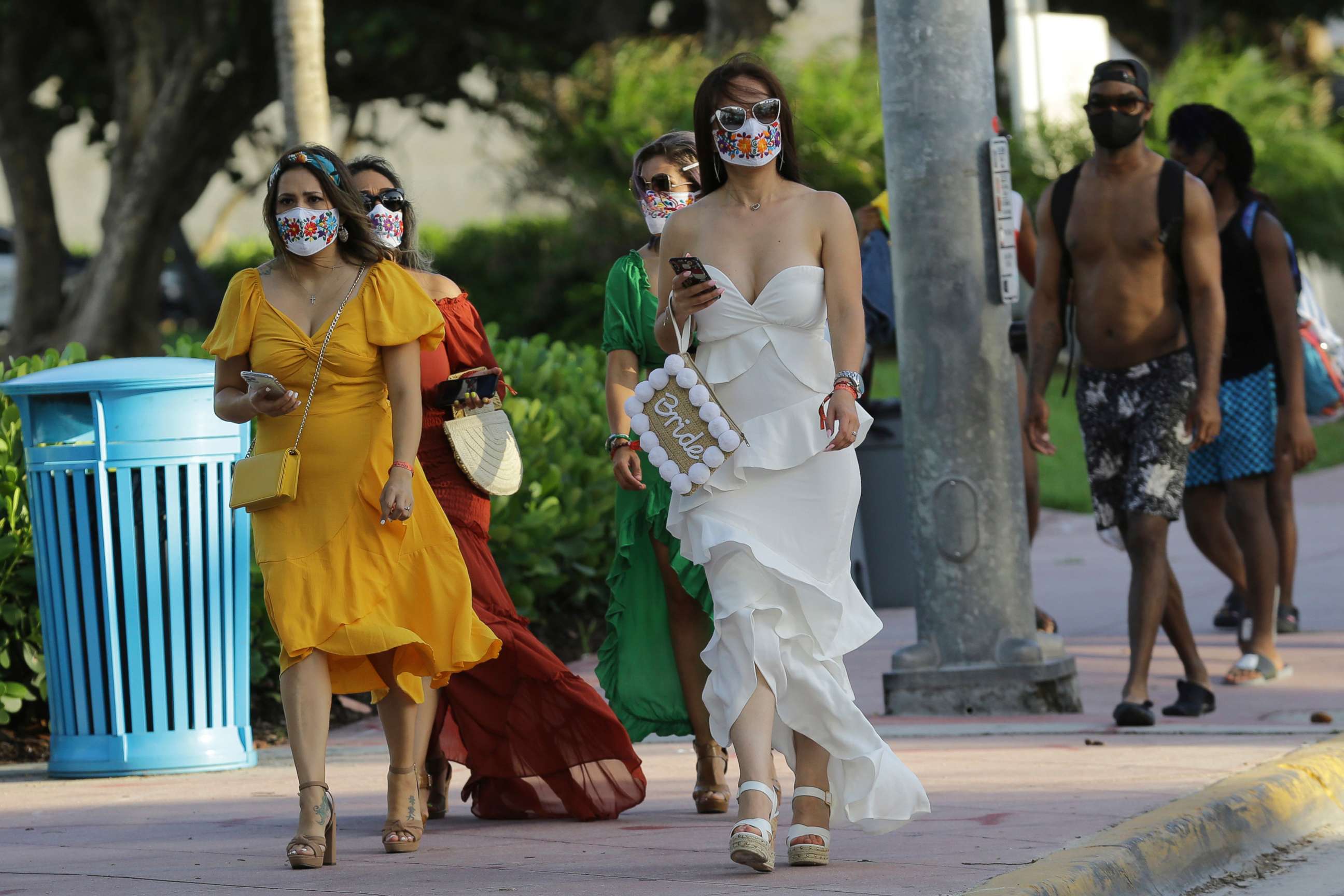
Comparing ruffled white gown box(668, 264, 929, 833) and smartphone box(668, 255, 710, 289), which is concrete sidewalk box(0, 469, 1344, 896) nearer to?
ruffled white gown box(668, 264, 929, 833)

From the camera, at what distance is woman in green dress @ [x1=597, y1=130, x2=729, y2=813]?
220 inches

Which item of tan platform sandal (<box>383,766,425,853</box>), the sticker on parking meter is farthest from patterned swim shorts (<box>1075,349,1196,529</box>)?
tan platform sandal (<box>383,766,425,853</box>)

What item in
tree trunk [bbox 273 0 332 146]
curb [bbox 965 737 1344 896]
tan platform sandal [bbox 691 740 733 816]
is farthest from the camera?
tree trunk [bbox 273 0 332 146]

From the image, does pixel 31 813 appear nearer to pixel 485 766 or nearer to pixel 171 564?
pixel 171 564

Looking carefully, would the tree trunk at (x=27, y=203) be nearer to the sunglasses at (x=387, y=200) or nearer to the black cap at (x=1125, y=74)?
the black cap at (x=1125, y=74)

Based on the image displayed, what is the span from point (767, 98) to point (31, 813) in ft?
10.5

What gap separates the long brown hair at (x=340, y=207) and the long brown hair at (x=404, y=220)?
59cm

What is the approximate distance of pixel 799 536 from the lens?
464 cm

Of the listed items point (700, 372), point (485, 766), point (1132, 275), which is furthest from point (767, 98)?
point (1132, 275)

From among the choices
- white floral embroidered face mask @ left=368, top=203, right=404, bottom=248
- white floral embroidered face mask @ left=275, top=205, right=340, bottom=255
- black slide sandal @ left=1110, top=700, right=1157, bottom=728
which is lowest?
black slide sandal @ left=1110, top=700, right=1157, bottom=728

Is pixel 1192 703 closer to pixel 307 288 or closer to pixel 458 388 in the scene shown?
pixel 458 388

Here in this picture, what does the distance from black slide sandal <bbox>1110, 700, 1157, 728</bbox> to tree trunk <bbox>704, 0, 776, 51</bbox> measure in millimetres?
15218

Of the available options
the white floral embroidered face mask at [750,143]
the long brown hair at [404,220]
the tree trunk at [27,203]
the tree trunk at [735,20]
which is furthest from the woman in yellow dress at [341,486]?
the tree trunk at [27,203]

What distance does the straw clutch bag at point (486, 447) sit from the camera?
5.64 m
